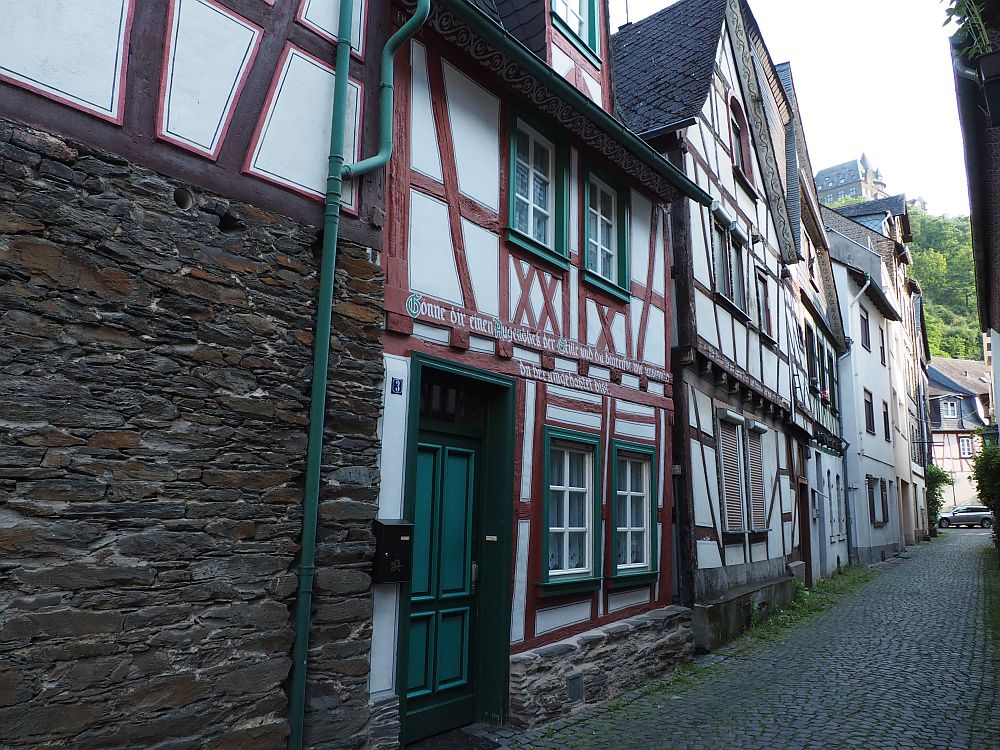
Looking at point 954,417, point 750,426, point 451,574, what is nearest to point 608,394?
point 451,574

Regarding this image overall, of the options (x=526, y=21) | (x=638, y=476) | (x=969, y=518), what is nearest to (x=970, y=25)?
(x=526, y=21)

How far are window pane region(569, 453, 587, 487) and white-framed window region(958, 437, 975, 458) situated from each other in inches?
2114

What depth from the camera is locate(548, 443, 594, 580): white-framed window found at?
22.1 feet

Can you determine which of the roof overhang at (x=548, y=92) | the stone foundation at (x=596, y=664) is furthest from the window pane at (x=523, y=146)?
the stone foundation at (x=596, y=664)

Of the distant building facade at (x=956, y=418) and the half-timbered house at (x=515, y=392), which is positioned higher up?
the distant building facade at (x=956, y=418)

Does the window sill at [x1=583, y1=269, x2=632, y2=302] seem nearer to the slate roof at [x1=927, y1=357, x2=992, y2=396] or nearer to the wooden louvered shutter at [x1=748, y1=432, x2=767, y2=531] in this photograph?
the wooden louvered shutter at [x1=748, y1=432, x2=767, y2=531]

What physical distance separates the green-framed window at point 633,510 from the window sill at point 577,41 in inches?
154

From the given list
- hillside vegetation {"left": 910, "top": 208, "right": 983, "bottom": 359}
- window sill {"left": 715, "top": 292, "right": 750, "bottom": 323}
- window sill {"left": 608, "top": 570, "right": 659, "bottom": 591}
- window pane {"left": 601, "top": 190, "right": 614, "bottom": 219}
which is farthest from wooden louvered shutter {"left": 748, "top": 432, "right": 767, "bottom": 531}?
hillside vegetation {"left": 910, "top": 208, "right": 983, "bottom": 359}

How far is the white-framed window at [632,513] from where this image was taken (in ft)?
25.1

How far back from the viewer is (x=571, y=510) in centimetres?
700

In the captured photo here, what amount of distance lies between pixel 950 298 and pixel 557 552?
2743 inches

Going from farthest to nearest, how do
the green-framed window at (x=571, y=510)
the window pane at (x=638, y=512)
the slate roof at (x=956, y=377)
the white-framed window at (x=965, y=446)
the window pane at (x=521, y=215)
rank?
1. the slate roof at (x=956, y=377)
2. the white-framed window at (x=965, y=446)
3. the window pane at (x=638, y=512)
4. the window pane at (x=521, y=215)
5. the green-framed window at (x=571, y=510)

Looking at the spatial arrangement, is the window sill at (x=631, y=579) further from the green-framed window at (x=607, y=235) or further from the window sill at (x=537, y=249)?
the window sill at (x=537, y=249)

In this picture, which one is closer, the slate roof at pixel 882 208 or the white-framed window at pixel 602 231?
the white-framed window at pixel 602 231
